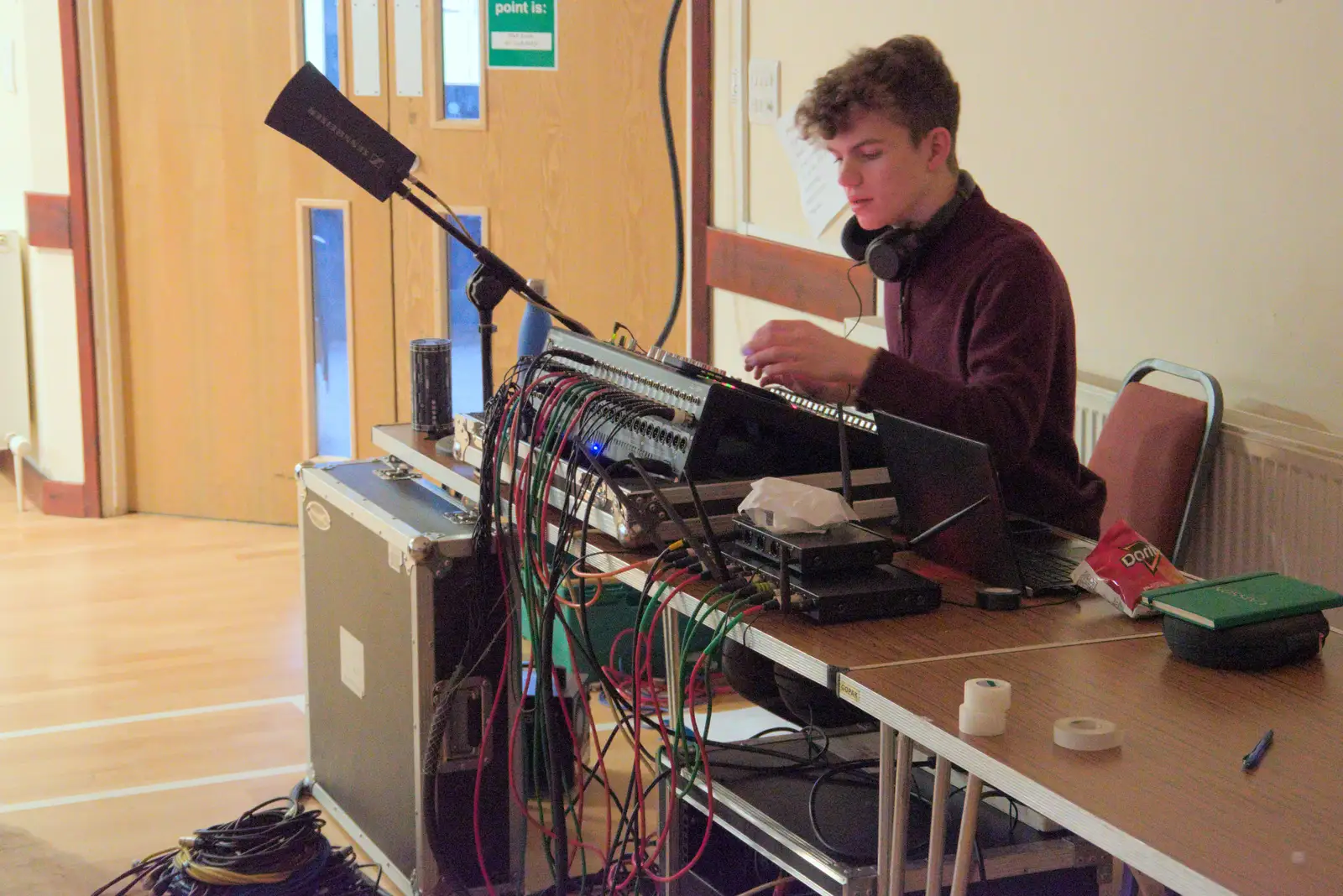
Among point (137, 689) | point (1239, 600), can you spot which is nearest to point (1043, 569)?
point (1239, 600)

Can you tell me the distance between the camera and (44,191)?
4.34 metres

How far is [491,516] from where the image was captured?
82.9 inches

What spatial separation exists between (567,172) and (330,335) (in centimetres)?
84

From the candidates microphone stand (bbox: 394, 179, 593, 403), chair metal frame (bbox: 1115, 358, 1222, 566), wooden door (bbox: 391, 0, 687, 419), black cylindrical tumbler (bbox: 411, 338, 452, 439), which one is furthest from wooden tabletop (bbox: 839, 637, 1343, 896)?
wooden door (bbox: 391, 0, 687, 419)

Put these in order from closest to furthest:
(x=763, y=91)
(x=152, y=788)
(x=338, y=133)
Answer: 1. (x=338, y=133)
2. (x=152, y=788)
3. (x=763, y=91)

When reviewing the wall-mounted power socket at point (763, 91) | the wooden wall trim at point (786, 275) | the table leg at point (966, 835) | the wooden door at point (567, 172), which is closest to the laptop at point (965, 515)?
the table leg at point (966, 835)

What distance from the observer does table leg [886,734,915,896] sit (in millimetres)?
1307

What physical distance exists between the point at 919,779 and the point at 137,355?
3.32 meters

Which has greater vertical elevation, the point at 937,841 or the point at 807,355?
the point at 807,355

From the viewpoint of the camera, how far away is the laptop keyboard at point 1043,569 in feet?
5.16

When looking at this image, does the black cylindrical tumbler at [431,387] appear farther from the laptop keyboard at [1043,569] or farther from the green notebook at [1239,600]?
the green notebook at [1239,600]

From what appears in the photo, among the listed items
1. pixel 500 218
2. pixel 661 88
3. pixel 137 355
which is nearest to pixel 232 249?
pixel 137 355

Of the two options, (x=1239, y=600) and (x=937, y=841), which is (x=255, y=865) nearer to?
(x=937, y=841)

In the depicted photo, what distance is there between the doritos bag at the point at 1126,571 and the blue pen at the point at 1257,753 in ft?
1.04
